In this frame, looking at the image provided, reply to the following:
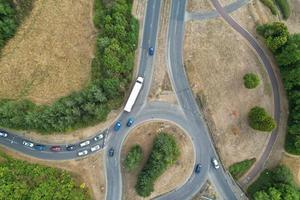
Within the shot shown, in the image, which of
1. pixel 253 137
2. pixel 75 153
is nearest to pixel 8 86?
pixel 75 153

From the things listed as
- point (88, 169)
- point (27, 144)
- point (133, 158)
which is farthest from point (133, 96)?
point (27, 144)

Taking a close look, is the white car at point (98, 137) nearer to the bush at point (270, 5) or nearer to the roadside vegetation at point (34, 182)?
the roadside vegetation at point (34, 182)

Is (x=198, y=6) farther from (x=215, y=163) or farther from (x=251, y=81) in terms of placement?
(x=215, y=163)

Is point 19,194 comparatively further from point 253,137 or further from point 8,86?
point 253,137

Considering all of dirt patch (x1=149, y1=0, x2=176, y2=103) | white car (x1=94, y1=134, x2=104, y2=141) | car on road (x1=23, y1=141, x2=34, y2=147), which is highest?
dirt patch (x1=149, y1=0, x2=176, y2=103)

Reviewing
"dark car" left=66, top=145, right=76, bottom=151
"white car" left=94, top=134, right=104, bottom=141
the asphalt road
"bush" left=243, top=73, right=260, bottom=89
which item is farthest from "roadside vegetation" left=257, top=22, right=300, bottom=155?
"dark car" left=66, top=145, right=76, bottom=151

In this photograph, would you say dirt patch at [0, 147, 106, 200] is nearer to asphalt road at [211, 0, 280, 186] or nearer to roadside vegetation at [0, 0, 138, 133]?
roadside vegetation at [0, 0, 138, 133]
